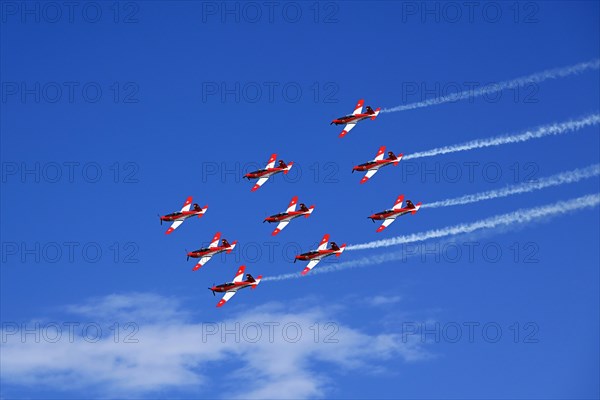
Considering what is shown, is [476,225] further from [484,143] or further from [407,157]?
[407,157]

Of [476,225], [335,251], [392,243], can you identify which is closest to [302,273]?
[335,251]

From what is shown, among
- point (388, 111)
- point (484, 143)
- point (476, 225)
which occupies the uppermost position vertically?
point (388, 111)

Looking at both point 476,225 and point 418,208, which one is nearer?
point 476,225

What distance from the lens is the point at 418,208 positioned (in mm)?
198750

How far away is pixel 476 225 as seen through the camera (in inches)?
6895

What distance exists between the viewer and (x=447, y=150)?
18438 cm

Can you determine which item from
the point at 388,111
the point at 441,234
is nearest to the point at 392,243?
the point at 441,234

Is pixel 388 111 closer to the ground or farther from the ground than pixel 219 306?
farther from the ground

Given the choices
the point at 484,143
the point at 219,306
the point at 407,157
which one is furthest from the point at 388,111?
the point at 219,306

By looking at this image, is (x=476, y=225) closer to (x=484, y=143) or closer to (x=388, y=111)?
(x=484, y=143)

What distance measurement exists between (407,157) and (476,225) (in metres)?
25.7

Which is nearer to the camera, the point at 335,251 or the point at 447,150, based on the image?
the point at 447,150

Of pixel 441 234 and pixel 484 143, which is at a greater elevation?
pixel 484 143

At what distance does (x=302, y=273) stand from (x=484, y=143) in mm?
34144
